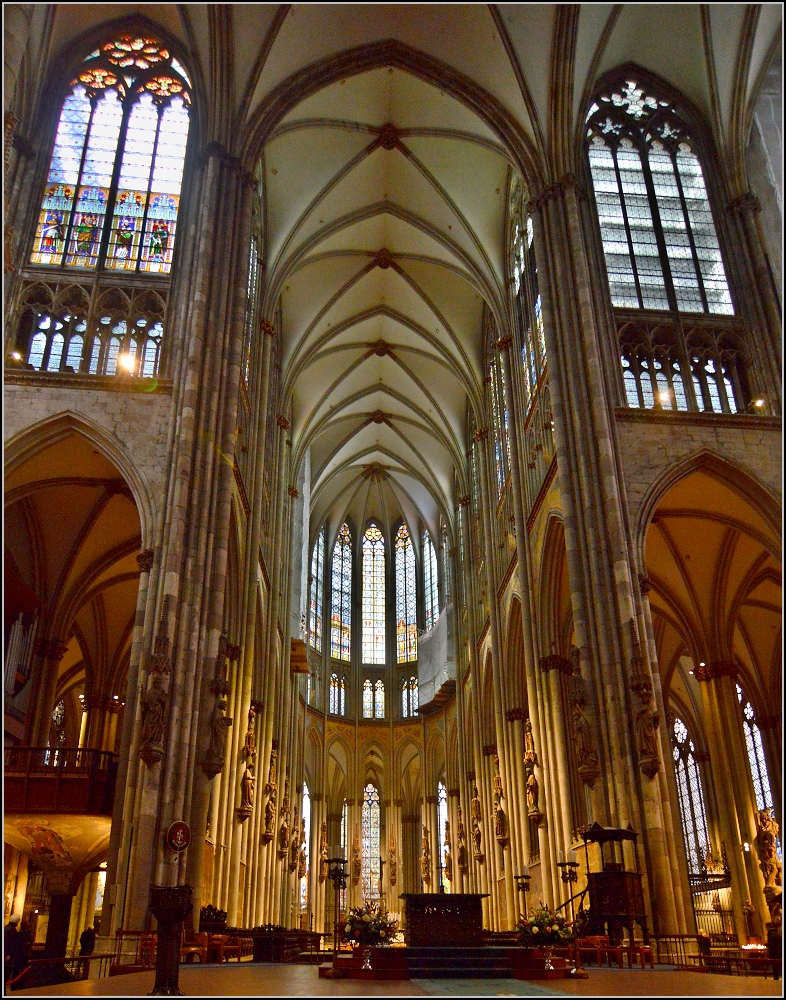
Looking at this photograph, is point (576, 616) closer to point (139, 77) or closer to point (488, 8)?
point (488, 8)

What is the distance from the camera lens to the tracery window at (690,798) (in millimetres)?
34062

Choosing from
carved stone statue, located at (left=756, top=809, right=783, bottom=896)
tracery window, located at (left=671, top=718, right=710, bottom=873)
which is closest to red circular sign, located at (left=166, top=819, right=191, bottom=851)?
carved stone statue, located at (left=756, top=809, right=783, bottom=896)

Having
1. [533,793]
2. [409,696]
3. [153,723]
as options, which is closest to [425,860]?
[409,696]

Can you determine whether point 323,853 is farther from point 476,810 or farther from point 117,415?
point 117,415

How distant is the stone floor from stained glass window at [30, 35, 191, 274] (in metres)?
15.5

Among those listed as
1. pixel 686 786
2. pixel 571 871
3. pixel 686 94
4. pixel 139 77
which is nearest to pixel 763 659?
pixel 686 786

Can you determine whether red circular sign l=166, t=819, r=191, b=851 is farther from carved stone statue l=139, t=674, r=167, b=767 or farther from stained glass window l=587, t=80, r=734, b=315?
stained glass window l=587, t=80, r=734, b=315

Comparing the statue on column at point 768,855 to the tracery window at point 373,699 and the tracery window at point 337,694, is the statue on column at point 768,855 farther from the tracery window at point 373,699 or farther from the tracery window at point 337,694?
the tracery window at point 337,694

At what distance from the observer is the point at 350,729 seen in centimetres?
4588

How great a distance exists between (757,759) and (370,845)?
20.8 meters

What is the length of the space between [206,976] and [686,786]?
28773 mm

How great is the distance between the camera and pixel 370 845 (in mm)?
44188

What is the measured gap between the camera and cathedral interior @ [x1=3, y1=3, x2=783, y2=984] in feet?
57.4

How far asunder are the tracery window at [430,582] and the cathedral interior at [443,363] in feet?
43.0
